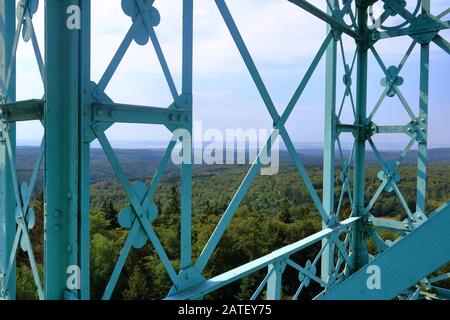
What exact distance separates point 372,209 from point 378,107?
116 centimetres

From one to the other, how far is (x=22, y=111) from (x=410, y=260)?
74.5 inches

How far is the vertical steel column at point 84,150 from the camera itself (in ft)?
4.86

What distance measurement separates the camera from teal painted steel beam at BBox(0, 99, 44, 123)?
1517mm

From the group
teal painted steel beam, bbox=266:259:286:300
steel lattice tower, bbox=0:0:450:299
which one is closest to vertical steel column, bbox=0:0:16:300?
steel lattice tower, bbox=0:0:450:299

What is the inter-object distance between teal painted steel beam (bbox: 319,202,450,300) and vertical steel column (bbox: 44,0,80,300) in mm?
1306

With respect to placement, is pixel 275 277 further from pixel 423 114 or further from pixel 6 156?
pixel 423 114

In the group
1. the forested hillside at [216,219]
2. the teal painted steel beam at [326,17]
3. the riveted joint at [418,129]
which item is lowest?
the forested hillside at [216,219]

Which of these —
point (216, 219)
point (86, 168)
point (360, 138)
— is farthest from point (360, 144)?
point (216, 219)

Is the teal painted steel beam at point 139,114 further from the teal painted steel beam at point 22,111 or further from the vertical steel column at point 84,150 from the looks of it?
the teal painted steel beam at point 22,111

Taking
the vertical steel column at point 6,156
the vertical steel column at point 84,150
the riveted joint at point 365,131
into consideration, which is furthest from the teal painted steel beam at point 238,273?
the riveted joint at point 365,131

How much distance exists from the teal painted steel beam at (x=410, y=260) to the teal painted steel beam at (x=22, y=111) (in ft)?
5.34

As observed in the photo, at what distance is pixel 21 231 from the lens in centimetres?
180

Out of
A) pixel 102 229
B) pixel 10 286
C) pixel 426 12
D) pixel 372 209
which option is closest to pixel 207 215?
pixel 102 229

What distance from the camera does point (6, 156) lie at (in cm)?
188
